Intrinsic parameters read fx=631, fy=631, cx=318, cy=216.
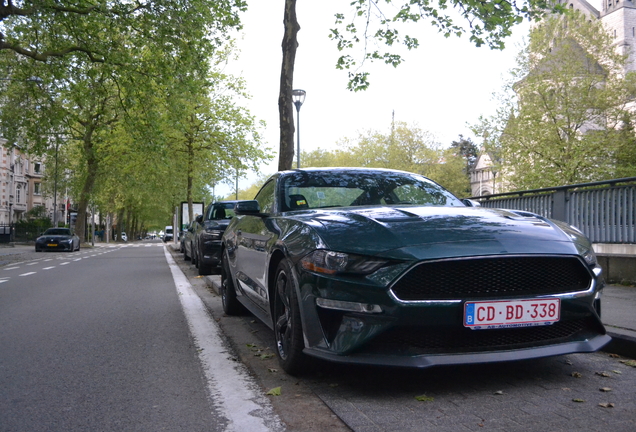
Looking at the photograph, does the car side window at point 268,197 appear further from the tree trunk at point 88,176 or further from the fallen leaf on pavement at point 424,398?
the tree trunk at point 88,176

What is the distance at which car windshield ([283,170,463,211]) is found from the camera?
5.28 metres

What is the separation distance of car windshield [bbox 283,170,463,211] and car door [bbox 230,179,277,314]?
26 centimetres

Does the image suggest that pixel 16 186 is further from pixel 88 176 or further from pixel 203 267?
pixel 203 267

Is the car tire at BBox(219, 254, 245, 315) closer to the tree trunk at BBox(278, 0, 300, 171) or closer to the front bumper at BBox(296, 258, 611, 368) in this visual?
the front bumper at BBox(296, 258, 611, 368)

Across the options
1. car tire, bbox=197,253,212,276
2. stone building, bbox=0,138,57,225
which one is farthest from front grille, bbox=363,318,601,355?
stone building, bbox=0,138,57,225

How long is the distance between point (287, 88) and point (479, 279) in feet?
36.6

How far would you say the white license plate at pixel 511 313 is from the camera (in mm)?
3447

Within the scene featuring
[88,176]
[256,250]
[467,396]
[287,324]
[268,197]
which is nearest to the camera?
[467,396]

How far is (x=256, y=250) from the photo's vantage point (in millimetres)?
5234

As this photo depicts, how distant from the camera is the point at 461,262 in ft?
11.5

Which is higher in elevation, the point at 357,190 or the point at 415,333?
the point at 357,190

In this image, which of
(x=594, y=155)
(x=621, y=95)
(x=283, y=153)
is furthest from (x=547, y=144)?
(x=283, y=153)

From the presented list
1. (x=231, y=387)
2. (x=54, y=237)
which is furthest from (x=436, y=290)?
(x=54, y=237)

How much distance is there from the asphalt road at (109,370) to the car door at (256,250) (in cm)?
57
